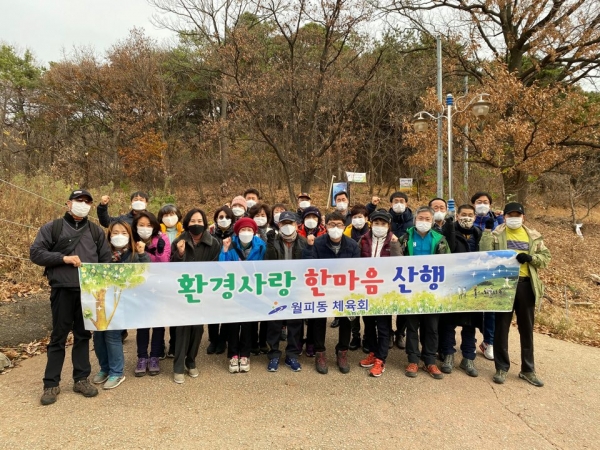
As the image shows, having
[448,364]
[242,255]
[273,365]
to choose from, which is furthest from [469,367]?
[242,255]

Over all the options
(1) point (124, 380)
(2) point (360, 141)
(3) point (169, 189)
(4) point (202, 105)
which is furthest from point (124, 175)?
(1) point (124, 380)

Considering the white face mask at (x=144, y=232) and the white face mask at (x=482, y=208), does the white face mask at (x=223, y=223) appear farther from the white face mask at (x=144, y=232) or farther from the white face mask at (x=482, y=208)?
the white face mask at (x=482, y=208)

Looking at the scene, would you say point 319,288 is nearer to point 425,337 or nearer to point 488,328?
point 425,337

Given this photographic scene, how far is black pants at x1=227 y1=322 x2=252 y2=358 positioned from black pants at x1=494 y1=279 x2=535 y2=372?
280 cm

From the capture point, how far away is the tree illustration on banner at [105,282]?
141 inches

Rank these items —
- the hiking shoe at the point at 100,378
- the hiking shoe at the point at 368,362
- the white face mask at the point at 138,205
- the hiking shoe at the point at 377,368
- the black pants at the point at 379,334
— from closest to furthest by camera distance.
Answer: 1. the hiking shoe at the point at 100,378
2. the hiking shoe at the point at 377,368
3. the black pants at the point at 379,334
4. the hiking shoe at the point at 368,362
5. the white face mask at the point at 138,205

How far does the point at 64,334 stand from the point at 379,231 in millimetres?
3387

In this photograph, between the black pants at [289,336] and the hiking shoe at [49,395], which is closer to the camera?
the hiking shoe at [49,395]

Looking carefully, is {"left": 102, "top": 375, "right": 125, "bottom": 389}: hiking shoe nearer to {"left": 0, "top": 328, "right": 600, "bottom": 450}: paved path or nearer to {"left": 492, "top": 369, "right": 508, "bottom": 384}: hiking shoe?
{"left": 0, "top": 328, "right": 600, "bottom": 450}: paved path

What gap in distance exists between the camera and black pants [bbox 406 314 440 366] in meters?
4.14

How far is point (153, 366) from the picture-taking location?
4.07 meters

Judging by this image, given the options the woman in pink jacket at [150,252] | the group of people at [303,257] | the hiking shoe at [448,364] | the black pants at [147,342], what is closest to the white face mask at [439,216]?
the group of people at [303,257]

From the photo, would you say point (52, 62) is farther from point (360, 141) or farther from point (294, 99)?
point (360, 141)

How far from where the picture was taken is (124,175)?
1803 cm
